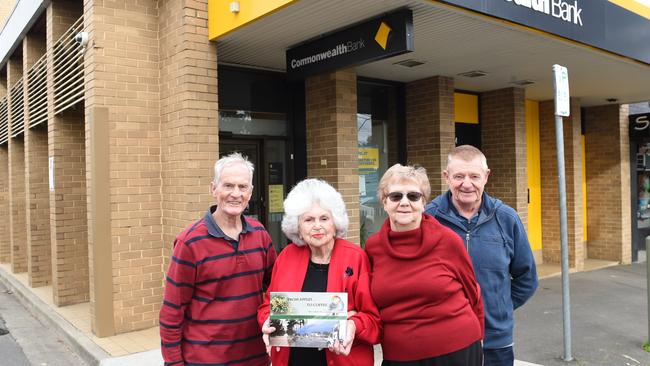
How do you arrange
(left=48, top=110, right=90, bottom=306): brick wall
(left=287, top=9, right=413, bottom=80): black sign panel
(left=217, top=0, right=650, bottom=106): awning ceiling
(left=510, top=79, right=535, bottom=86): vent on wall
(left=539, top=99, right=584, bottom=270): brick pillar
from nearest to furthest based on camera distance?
(left=287, top=9, right=413, bottom=80): black sign panel → (left=217, top=0, right=650, bottom=106): awning ceiling → (left=48, top=110, right=90, bottom=306): brick wall → (left=510, top=79, right=535, bottom=86): vent on wall → (left=539, top=99, right=584, bottom=270): brick pillar

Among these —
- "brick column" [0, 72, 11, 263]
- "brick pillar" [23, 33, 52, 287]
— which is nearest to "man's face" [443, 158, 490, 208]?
"brick pillar" [23, 33, 52, 287]

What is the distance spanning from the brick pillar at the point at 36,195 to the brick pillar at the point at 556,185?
921cm

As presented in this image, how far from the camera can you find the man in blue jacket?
8.91ft

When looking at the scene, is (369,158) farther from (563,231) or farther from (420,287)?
(420,287)

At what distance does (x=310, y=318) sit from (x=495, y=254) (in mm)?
1070

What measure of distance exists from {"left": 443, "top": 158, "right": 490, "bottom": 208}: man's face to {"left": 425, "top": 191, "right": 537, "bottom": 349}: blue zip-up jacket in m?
0.12

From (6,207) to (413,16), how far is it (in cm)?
1149

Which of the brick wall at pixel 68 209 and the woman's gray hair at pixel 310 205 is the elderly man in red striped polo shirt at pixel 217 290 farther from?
the brick wall at pixel 68 209

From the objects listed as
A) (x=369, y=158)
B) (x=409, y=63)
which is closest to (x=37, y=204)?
(x=369, y=158)

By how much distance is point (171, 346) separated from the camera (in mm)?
2576

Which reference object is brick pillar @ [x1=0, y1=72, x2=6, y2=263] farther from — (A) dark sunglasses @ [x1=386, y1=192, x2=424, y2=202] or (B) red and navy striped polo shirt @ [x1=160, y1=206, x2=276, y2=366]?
(A) dark sunglasses @ [x1=386, y1=192, x2=424, y2=202]

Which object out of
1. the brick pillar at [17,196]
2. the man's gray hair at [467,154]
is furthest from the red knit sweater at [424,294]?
the brick pillar at [17,196]

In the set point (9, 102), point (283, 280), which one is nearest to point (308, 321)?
point (283, 280)

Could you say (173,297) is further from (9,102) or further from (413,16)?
(9,102)
